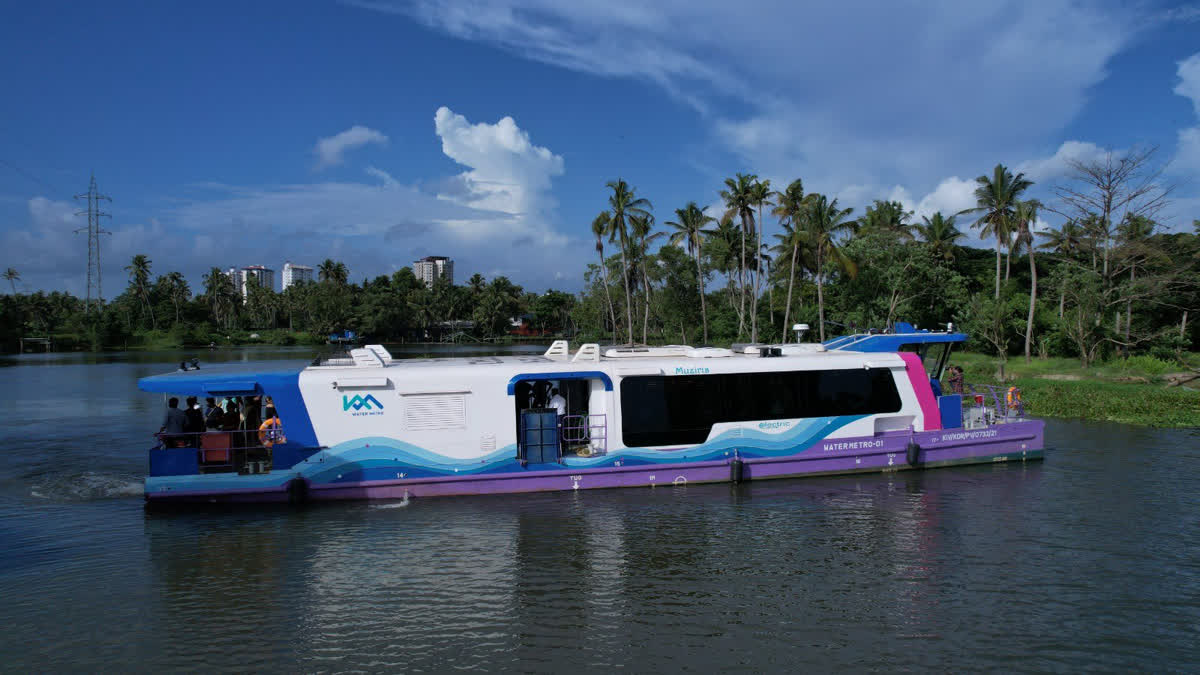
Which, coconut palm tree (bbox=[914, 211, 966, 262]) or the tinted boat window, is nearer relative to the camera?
the tinted boat window

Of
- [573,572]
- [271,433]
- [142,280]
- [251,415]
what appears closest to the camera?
[573,572]

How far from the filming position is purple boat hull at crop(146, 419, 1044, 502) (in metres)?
13.2

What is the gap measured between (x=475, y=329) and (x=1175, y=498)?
365ft

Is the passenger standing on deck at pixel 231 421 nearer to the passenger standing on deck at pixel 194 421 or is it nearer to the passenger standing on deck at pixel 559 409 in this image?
the passenger standing on deck at pixel 194 421

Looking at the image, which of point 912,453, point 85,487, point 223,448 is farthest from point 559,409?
point 85,487

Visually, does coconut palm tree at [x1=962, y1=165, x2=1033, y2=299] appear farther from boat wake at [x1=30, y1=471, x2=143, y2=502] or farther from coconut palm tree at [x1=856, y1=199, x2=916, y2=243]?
boat wake at [x1=30, y1=471, x2=143, y2=502]

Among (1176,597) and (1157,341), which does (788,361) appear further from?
(1157,341)

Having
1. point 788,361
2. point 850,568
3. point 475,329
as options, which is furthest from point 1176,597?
point 475,329

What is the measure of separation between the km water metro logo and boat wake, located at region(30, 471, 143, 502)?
5.29m

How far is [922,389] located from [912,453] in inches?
54.2

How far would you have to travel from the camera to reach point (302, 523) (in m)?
12.4

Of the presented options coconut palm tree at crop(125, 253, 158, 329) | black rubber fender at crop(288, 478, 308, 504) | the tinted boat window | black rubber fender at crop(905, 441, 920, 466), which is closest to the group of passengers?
black rubber fender at crop(288, 478, 308, 504)

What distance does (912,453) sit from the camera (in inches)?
617

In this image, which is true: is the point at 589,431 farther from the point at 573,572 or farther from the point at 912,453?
the point at 912,453
